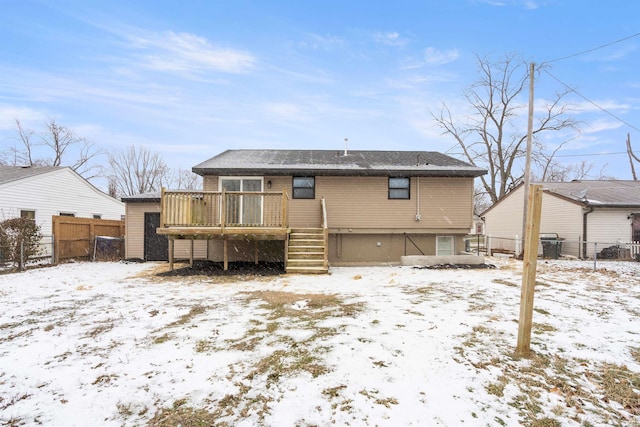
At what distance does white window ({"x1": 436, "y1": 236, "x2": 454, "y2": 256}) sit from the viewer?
39.4 feet

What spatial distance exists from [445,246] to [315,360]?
1010cm

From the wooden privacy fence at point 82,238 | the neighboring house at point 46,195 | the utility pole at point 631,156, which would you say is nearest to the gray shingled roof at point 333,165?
the wooden privacy fence at point 82,238

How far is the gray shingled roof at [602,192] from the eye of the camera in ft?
48.8

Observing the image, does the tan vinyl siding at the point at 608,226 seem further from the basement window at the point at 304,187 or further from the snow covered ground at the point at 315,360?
the basement window at the point at 304,187

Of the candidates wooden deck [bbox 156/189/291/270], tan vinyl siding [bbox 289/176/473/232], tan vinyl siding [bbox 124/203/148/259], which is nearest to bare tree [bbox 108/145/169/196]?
tan vinyl siding [bbox 124/203/148/259]

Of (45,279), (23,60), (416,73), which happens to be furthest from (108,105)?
(416,73)

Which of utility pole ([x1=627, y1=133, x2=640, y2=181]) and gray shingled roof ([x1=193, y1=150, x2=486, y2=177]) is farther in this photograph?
utility pole ([x1=627, y1=133, x2=640, y2=181])

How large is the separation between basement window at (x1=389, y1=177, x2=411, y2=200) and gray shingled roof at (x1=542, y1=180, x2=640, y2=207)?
8.31m

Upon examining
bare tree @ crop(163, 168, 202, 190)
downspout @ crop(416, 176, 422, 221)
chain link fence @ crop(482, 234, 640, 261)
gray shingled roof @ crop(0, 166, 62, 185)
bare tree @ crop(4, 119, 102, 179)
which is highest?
bare tree @ crop(4, 119, 102, 179)

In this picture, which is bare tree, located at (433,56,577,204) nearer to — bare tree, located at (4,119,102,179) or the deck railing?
the deck railing

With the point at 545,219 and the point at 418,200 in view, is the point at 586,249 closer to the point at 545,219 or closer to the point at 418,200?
the point at 545,219

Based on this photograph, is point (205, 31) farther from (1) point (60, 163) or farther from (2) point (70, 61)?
(1) point (60, 163)

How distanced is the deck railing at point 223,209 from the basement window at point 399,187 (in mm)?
4287

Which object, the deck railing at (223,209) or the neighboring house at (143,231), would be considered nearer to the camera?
the deck railing at (223,209)
